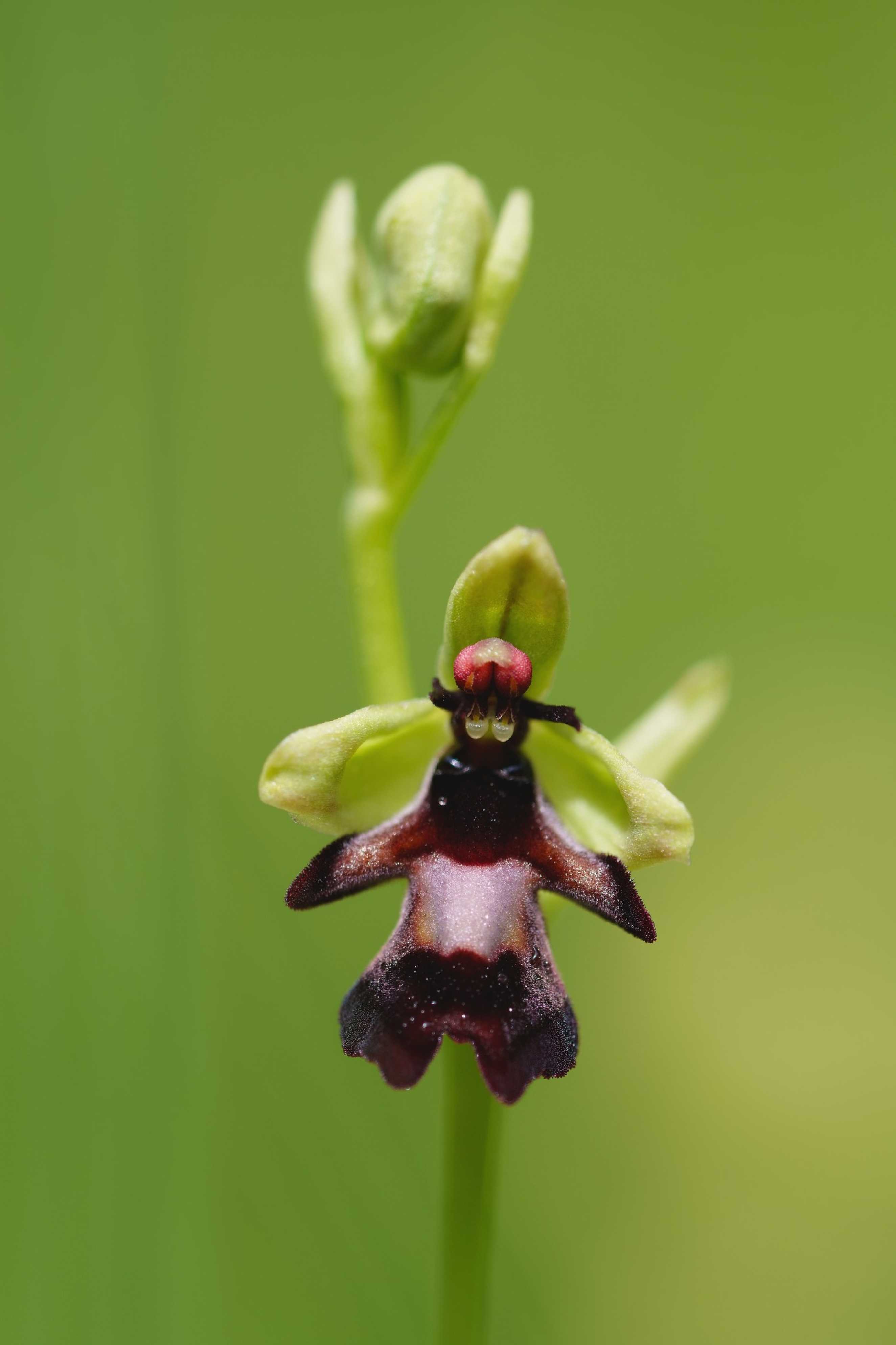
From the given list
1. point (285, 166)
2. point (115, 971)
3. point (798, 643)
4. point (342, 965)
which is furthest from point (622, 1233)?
point (285, 166)

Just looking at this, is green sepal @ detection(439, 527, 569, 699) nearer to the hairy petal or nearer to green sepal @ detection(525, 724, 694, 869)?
green sepal @ detection(525, 724, 694, 869)

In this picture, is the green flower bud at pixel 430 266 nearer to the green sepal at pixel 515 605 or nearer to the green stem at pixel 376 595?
the green stem at pixel 376 595

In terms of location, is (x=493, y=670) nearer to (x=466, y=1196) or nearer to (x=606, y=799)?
(x=606, y=799)

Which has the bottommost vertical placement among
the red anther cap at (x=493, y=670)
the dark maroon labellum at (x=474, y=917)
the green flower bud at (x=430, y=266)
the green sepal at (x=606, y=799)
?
the dark maroon labellum at (x=474, y=917)

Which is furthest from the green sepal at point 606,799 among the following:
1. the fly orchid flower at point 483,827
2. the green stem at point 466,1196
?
the green stem at point 466,1196

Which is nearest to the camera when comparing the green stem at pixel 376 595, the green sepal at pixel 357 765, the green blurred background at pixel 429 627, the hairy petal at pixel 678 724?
the green sepal at pixel 357 765

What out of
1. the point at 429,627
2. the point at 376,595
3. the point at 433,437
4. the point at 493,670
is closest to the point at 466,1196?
the point at 493,670
